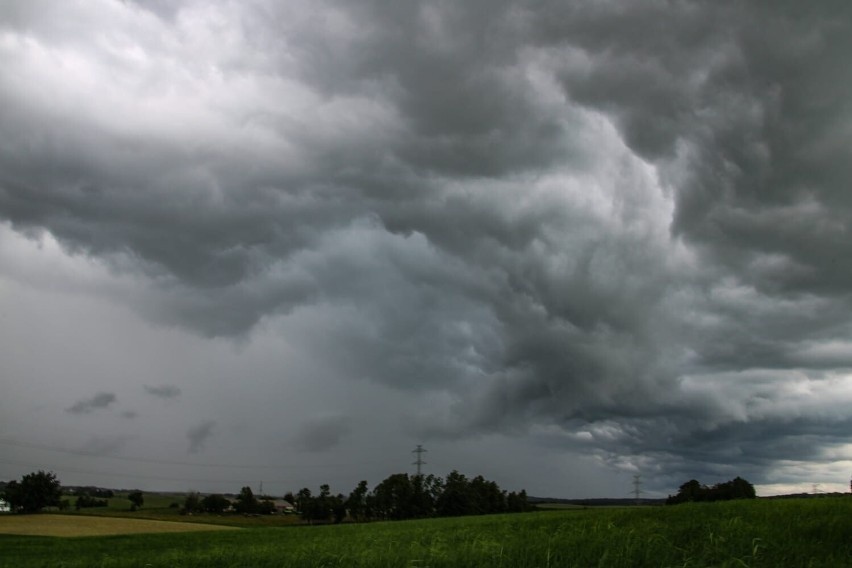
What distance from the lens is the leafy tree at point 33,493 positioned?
147 m

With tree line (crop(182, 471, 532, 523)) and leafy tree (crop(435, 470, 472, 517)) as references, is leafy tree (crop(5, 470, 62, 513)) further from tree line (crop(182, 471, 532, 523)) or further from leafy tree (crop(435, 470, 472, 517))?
leafy tree (crop(435, 470, 472, 517))

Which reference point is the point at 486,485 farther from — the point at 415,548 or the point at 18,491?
the point at 415,548

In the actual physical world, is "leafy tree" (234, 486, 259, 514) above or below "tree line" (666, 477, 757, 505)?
below

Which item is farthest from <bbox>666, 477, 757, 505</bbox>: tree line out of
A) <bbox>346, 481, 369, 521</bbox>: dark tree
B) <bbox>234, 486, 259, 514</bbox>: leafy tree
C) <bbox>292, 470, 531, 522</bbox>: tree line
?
<bbox>234, 486, 259, 514</bbox>: leafy tree

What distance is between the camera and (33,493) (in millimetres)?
148625

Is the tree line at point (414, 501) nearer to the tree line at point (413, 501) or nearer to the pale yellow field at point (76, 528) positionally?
the tree line at point (413, 501)

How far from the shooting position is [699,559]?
11.8m

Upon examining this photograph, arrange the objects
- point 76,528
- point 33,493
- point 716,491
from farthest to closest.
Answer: point 33,493, point 716,491, point 76,528

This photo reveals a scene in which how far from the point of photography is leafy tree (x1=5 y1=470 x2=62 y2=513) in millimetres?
147000

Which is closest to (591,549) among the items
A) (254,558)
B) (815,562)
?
(815,562)

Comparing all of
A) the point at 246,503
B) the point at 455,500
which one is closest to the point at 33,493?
the point at 246,503

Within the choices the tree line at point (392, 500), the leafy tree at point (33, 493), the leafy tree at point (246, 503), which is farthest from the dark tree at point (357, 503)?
the leafy tree at point (33, 493)

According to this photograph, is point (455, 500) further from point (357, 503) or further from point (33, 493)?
point (33, 493)

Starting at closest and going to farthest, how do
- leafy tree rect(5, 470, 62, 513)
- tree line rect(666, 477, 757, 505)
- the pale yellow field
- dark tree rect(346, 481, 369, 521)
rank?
the pale yellow field < tree line rect(666, 477, 757, 505) < leafy tree rect(5, 470, 62, 513) < dark tree rect(346, 481, 369, 521)
